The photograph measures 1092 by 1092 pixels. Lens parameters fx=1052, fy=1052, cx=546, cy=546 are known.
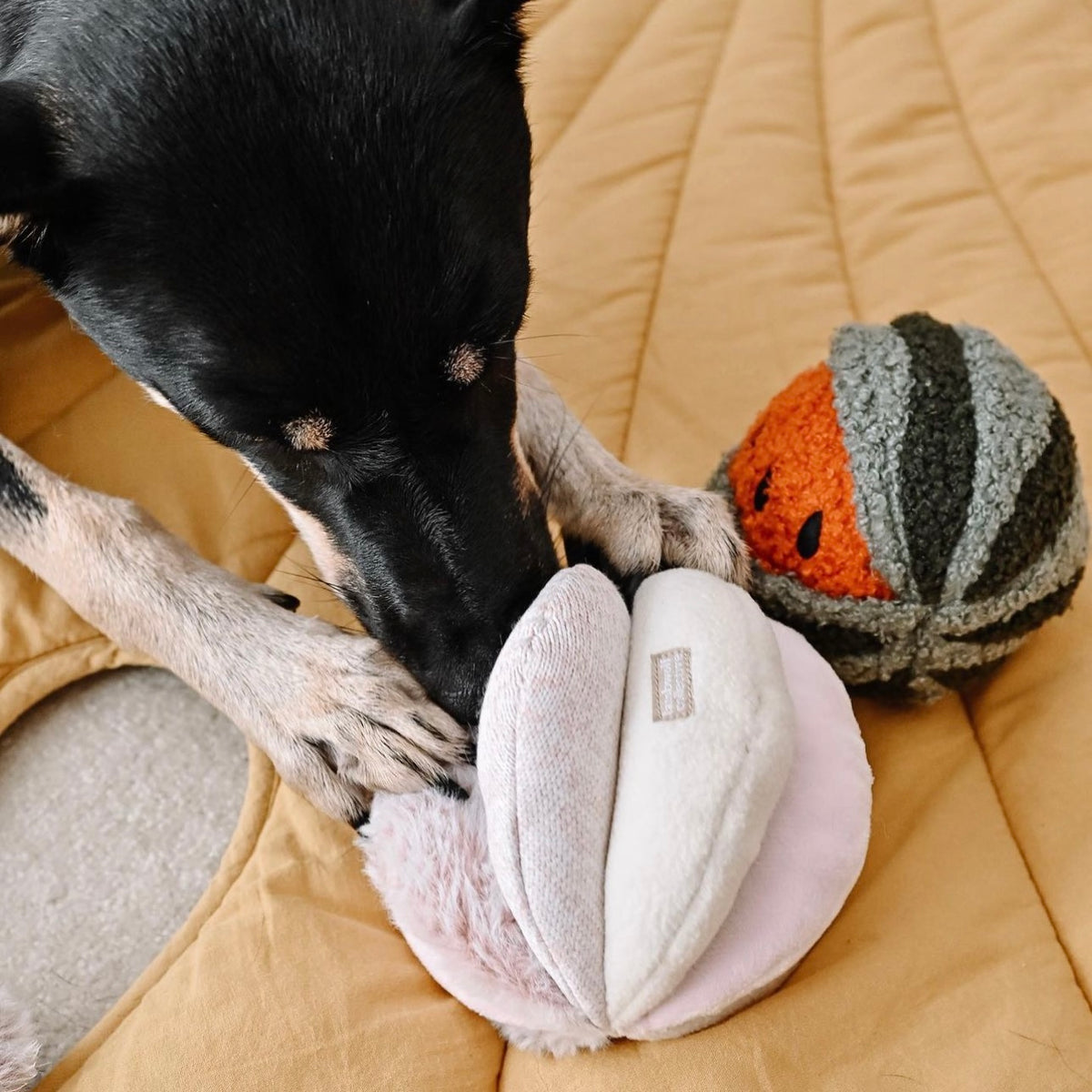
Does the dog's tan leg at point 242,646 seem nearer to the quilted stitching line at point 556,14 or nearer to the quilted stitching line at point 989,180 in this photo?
the quilted stitching line at point 989,180

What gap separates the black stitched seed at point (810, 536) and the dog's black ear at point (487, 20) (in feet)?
2.02

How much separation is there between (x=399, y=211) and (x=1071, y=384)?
1.01 metres

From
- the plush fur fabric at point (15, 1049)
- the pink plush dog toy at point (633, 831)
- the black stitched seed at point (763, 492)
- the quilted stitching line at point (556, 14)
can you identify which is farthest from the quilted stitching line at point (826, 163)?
the plush fur fabric at point (15, 1049)

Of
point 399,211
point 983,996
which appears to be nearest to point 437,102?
point 399,211

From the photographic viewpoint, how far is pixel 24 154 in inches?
38.3

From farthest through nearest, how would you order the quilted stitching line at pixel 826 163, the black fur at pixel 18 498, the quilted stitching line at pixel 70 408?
the quilted stitching line at pixel 826 163
the quilted stitching line at pixel 70 408
the black fur at pixel 18 498

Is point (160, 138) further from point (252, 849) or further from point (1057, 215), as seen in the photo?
point (1057, 215)

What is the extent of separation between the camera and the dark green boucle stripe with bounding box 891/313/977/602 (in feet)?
3.20

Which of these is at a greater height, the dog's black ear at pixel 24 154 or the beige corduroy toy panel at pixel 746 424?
the dog's black ear at pixel 24 154

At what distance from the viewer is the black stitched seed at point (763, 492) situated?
1125mm

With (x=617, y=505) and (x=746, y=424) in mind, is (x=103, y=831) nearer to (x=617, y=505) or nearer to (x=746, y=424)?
(x=617, y=505)

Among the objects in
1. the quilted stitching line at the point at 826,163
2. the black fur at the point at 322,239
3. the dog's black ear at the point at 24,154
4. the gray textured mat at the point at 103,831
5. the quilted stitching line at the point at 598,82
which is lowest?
the quilted stitching line at the point at 826,163

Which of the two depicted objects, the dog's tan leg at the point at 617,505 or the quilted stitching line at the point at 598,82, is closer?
the dog's tan leg at the point at 617,505

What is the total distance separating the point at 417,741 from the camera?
1.14m
